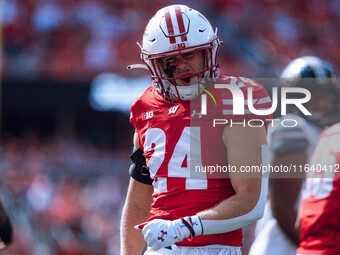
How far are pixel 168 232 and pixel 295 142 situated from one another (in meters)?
1.33

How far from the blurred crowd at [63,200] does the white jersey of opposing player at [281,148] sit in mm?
6096

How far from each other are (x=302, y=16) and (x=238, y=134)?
35.8 ft


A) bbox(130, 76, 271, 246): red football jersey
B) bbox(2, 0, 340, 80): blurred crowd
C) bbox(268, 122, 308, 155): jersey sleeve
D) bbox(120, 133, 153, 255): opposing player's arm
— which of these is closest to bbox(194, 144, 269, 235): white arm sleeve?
bbox(130, 76, 271, 246): red football jersey

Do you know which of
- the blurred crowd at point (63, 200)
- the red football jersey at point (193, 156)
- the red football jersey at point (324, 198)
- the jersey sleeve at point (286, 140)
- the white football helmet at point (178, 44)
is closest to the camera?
the red football jersey at point (193, 156)

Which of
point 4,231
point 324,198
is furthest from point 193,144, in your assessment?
point 4,231

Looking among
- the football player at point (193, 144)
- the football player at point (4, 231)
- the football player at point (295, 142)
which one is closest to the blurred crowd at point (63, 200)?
the football player at point (4, 231)

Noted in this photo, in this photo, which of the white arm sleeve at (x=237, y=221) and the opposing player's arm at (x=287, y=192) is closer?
the white arm sleeve at (x=237, y=221)

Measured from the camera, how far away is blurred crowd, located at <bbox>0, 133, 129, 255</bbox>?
10047mm

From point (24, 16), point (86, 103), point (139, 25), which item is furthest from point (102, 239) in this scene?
point (24, 16)

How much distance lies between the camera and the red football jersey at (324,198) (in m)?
3.00

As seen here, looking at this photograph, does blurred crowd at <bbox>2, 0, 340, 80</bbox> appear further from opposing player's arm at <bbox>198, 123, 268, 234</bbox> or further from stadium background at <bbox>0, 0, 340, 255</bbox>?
opposing player's arm at <bbox>198, 123, 268, 234</bbox>

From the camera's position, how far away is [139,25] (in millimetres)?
13211

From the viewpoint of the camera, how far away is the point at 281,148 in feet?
11.5

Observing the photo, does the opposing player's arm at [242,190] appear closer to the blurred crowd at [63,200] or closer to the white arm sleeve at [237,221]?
the white arm sleeve at [237,221]
